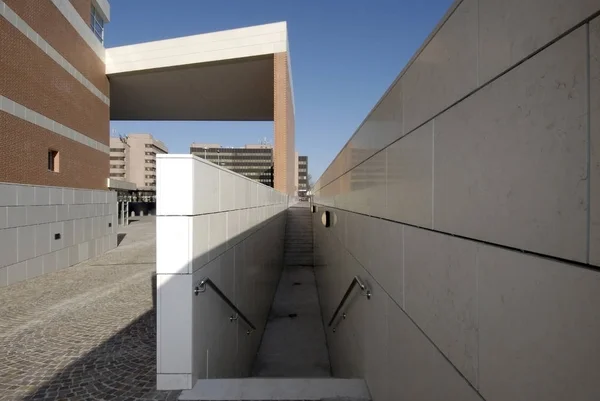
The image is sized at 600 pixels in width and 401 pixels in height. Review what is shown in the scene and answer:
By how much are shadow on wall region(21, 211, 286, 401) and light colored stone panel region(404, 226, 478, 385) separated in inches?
95.4

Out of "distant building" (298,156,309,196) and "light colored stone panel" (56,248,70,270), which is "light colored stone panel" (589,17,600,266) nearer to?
"light colored stone panel" (56,248,70,270)

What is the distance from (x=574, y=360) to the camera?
1.17 meters

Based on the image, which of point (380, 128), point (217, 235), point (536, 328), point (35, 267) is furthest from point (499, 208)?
point (35, 267)

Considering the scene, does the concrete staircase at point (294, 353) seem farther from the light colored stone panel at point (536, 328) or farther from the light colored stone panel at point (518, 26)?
the light colored stone panel at point (518, 26)

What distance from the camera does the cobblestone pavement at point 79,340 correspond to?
3963 millimetres

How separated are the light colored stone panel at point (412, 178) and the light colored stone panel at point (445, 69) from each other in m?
0.15

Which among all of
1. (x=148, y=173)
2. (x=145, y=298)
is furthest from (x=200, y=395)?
(x=148, y=173)

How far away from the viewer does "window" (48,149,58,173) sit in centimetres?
1254

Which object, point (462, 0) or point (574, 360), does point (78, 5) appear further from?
point (574, 360)

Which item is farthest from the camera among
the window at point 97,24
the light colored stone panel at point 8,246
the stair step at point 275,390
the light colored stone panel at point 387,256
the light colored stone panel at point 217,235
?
the window at point 97,24

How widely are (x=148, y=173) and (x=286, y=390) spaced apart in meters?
103

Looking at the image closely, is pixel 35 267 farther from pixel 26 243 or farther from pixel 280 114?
pixel 280 114

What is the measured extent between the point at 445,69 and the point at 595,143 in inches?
52.9

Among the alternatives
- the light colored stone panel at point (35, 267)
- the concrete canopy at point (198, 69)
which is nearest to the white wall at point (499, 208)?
the light colored stone panel at point (35, 267)
